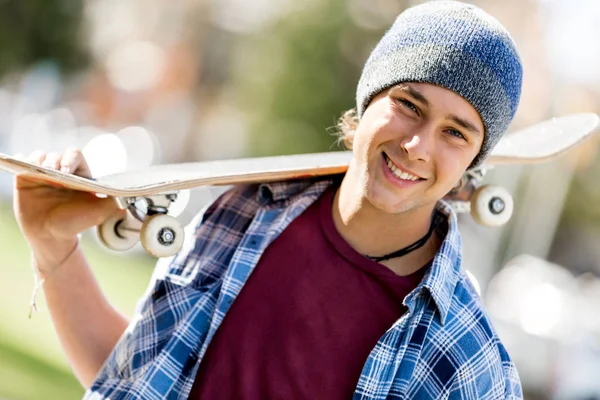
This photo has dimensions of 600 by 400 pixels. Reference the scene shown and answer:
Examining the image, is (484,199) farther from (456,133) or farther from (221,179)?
(221,179)

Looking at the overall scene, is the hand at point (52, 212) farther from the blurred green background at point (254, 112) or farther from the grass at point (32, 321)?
the grass at point (32, 321)

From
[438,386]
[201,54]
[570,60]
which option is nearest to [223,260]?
[438,386]

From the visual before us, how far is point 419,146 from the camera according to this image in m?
2.14

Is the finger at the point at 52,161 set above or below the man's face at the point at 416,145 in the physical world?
below

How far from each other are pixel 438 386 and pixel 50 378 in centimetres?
417

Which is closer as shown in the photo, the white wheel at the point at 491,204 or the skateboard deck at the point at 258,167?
the skateboard deck at the point at 258,167

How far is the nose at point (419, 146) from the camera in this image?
2.14m

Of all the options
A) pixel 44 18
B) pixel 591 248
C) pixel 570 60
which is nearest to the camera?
pixel 570 60

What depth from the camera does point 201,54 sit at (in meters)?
31.4

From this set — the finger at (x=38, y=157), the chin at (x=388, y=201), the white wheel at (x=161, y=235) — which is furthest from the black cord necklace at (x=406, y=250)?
the finger at (x=38, y=157)

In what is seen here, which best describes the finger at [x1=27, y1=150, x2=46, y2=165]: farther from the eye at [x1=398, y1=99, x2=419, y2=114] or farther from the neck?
the eye at [x1=398, y1=99, x2=419, y2=114]

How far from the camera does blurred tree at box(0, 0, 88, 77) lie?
24.6 meters

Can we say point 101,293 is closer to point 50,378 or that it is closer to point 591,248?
point 50,378

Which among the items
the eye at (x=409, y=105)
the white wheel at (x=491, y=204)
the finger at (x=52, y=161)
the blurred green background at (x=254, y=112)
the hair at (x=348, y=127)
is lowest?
the finger at (x=52, y=161)
